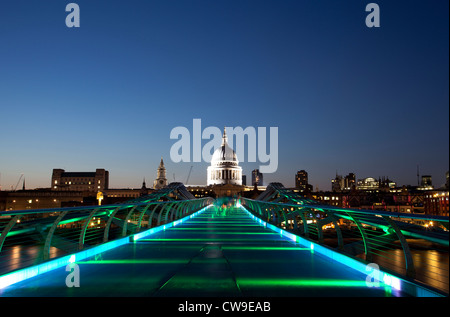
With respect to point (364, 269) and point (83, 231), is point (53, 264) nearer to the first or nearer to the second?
point (83, 231)

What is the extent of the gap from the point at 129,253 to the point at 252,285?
3.76 m

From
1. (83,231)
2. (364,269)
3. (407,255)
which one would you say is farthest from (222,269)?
(83,231)

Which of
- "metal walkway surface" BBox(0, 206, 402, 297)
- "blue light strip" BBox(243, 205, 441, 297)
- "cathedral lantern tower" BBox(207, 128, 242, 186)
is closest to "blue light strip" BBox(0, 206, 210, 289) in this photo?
"metal walkway surface" BBox(0, 206, 402, 297)

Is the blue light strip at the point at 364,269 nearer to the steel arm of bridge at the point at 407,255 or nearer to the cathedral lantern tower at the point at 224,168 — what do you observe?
the steel arm of bridge at the point at 407,255

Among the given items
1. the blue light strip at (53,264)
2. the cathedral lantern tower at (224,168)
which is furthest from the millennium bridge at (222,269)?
the cathedral lantern tower at (224,168)

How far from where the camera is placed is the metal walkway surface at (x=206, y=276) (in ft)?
15.0

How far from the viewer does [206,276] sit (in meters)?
5.43

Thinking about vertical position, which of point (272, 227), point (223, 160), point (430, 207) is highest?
point (223, 160)

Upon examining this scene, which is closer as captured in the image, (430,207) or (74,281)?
(74,281)

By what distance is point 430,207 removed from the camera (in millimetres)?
153000

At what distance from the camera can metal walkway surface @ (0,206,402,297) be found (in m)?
4.56
